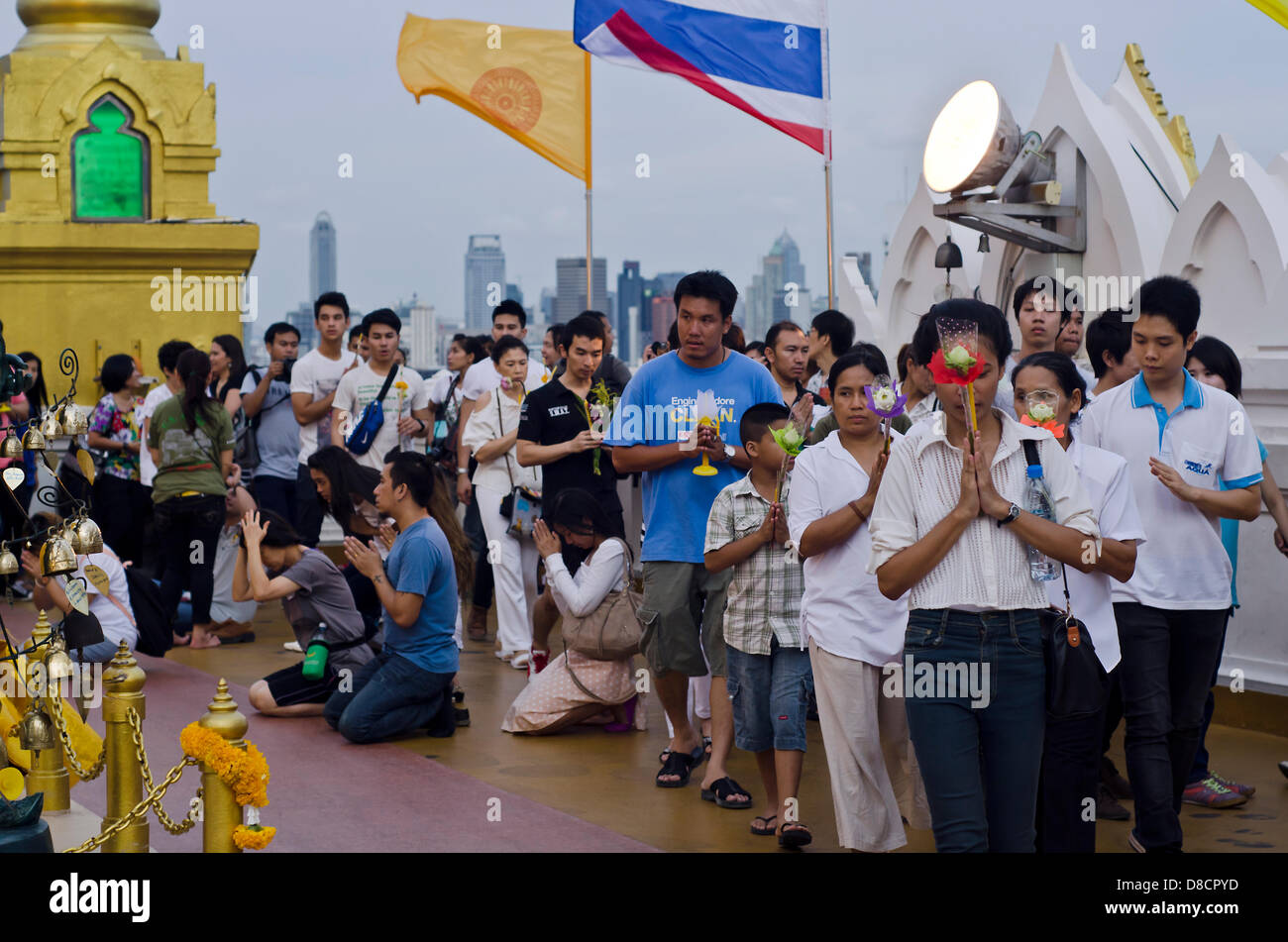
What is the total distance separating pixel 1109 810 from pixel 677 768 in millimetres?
1777

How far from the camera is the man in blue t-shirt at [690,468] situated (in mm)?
6461

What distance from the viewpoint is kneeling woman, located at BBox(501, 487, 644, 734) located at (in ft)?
25.3

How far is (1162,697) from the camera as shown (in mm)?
5438

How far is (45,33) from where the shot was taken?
17.1 m

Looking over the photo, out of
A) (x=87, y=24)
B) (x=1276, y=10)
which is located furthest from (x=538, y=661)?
(x=87, y=24)

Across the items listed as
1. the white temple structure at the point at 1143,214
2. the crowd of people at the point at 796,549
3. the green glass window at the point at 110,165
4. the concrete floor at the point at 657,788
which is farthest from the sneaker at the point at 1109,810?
the green glass window at the point at 110,165

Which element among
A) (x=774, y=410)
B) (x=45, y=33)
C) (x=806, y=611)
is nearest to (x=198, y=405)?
(x=774, y=410)

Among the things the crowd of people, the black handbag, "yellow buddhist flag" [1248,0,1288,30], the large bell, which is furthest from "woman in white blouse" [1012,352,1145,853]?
the large bell

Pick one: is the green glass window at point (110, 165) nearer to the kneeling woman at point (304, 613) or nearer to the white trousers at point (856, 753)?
the kneeling woman at point (304, 613)

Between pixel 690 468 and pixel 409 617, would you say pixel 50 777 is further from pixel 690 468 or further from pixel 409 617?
pixel 690 468

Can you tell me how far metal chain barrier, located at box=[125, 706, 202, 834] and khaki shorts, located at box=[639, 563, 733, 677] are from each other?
6.79ft
